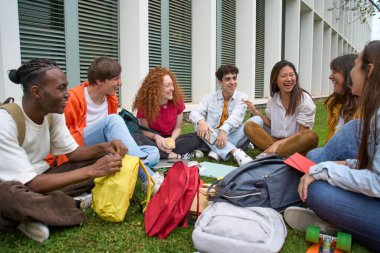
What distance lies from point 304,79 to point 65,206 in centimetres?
1875

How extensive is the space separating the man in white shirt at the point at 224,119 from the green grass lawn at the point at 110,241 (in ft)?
7.05

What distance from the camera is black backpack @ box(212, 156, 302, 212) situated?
8.71 ft

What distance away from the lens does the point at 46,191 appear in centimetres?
245

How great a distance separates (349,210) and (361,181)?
23cm

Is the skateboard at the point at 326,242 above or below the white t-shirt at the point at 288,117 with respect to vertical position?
below

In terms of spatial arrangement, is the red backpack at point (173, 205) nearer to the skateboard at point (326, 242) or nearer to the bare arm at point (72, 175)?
the bare arm at point (72, 175)

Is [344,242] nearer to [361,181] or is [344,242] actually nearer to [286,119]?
[361,181]

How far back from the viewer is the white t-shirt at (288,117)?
4.53m

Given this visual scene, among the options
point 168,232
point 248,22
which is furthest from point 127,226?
point 248,22

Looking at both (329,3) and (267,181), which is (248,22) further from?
(329,3)

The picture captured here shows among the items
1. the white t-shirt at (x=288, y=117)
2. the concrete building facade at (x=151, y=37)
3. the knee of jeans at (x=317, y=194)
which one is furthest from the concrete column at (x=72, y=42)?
the knee of jeans at (x=317, y=194)

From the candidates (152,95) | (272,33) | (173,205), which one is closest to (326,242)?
(173,205)

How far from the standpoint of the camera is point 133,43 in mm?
7590

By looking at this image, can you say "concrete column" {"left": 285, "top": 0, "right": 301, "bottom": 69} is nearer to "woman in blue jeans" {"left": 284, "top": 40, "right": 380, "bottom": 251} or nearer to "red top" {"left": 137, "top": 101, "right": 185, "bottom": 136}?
"red top" {"left": 137, "top": 101, "right": 185, "bottom": 136}
